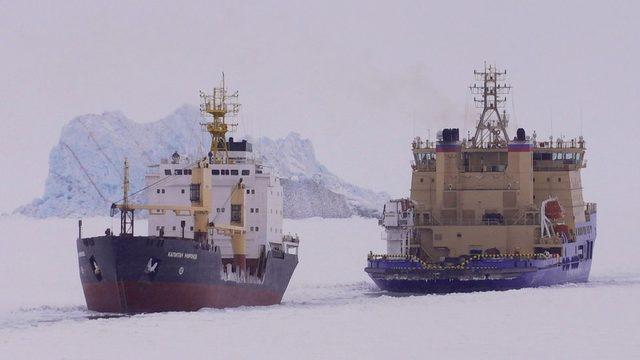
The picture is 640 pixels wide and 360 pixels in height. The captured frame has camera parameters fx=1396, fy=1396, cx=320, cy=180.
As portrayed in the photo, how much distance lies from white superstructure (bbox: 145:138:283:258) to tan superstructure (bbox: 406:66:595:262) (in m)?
9.05

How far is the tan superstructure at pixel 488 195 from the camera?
178 feet

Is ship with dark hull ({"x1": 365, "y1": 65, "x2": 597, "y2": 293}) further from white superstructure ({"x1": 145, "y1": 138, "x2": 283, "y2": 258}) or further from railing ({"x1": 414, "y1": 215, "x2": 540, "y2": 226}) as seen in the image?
white superstructure ({"x1": 145, "y1": 138, "x2": 283, "y2": 258})

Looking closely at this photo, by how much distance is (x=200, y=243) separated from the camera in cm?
4212

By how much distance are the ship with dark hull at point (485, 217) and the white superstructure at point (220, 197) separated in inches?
269

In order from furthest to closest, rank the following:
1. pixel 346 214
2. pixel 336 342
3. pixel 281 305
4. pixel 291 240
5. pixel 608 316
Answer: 1. pixel 346 214
2. pixel 291 240
3. pixel 281 305
4. pixel 608 316
5. pixel 336 342

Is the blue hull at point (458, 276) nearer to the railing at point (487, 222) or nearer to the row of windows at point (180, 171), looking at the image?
the railing at point (487, 222)

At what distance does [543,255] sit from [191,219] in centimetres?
1454

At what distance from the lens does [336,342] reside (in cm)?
3139

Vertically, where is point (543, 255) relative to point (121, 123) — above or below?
below

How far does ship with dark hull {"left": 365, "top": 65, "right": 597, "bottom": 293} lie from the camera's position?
5191cm

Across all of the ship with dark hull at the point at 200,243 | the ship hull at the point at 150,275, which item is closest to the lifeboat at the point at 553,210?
the ship with dark hull at the point at 200,243

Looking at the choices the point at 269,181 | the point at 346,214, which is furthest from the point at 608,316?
the point at 346,214

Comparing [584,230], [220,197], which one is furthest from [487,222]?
[220,197]

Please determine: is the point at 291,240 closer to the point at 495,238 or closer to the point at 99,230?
the point at 495,238
